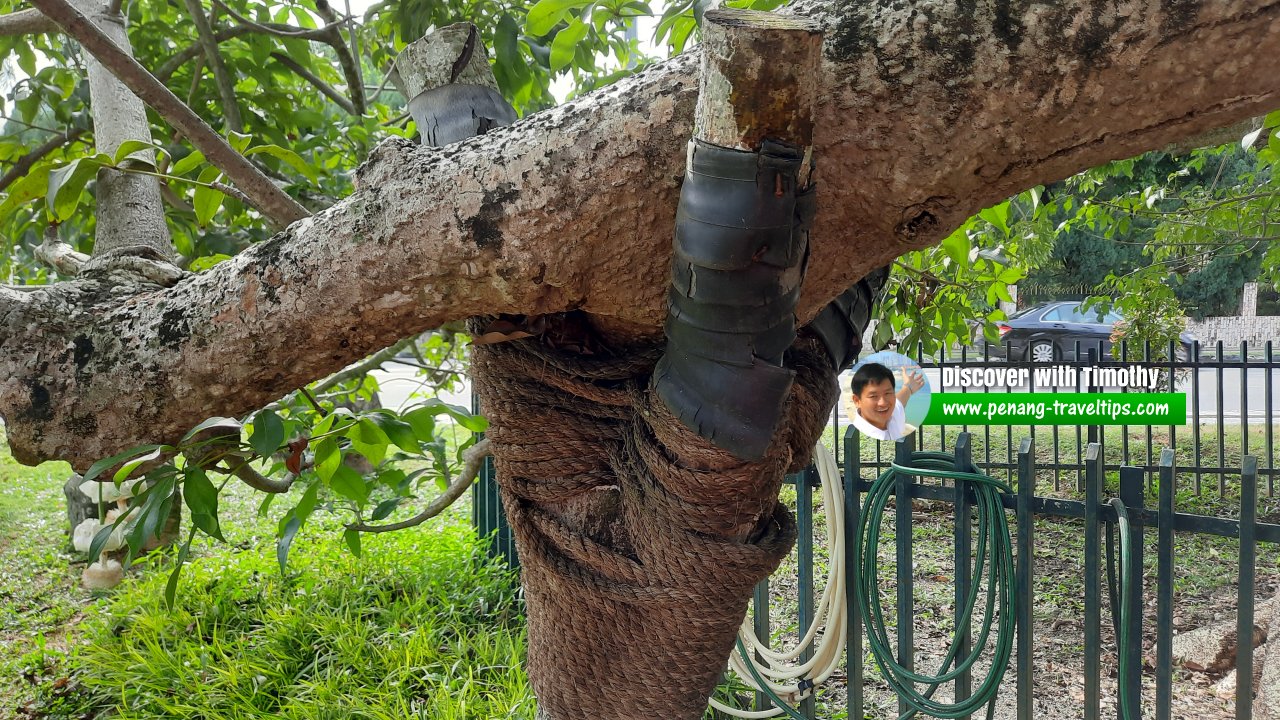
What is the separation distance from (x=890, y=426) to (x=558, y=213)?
104 inches

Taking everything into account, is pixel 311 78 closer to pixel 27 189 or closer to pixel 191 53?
pixel 191 53

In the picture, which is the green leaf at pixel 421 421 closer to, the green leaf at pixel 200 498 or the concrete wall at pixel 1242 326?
the green leaf at pixel 200 498

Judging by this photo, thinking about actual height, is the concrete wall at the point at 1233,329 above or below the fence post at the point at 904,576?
above

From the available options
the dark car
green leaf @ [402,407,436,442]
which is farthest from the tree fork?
the dark car

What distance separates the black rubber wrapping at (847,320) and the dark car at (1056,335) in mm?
5650

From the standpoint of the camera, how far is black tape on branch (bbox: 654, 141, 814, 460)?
73 cm

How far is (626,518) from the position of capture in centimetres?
119

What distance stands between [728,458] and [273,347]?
0.57 m

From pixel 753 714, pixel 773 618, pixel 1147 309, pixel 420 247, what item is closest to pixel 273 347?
pixel 420 247

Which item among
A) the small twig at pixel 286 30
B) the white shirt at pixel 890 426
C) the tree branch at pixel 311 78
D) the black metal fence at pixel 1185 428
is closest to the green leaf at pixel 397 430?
the small twig at pixel 286 30

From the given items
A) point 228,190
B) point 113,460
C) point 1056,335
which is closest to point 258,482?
point 228,190

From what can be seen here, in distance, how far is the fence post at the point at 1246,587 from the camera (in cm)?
226

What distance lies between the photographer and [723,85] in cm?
69

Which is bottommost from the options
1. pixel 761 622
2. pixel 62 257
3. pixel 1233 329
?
pixel 761 622
